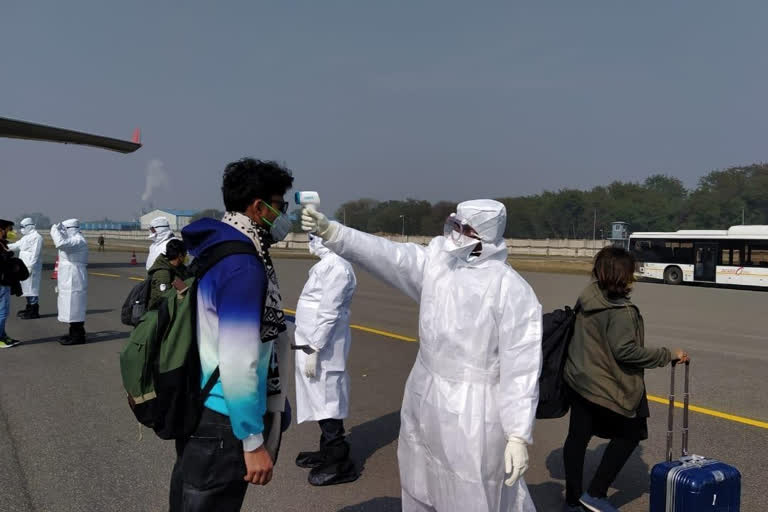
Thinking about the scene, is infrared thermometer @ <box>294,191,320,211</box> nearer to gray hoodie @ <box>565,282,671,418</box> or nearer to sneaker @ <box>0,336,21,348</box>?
gray hoodie @ <box>565,282,671,418</box>

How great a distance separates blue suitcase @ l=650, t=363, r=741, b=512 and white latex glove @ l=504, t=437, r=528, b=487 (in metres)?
1.23

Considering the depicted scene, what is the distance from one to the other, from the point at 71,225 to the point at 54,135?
2353 centimetres

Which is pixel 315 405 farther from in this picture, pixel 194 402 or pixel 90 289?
pixel 90 289

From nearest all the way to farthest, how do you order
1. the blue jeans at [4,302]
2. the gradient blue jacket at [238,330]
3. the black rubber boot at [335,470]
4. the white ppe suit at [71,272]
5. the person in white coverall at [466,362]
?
1. the gradient blue jacket at [238,330]
2. the person in white coverall at [466,362]
3. the black rubber boot at [335,470]
4. the blue jeans at [4,302]
5. the white ppe suit at [71,272]

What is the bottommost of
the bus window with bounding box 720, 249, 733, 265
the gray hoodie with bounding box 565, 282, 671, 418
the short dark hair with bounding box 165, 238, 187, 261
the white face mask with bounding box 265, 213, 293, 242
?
the bus window with bounding box 720, 249, 733, 265

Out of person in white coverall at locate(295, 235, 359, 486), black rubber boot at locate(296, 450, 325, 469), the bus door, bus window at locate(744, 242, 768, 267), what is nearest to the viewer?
person in white coverall at locate(295, 235, 359, 486)

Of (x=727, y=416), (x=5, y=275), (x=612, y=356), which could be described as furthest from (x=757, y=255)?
(x=5, y=275)

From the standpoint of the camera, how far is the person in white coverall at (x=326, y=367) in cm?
414

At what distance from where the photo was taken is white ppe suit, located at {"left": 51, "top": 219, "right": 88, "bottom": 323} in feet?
29.1

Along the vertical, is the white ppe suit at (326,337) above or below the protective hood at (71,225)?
below

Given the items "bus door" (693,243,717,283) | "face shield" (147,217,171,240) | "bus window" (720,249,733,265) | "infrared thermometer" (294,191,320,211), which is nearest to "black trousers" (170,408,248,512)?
"infrared thermometer" (294,191,320,211)

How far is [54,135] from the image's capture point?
94.5 feet

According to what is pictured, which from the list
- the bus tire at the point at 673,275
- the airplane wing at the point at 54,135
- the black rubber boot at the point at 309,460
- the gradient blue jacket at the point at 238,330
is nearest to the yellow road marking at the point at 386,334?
the black rubber boot at the point at 309,460

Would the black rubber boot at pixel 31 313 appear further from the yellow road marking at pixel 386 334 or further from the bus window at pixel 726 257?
the bus window at pixel 726 257
